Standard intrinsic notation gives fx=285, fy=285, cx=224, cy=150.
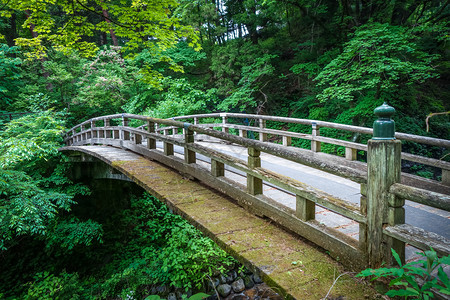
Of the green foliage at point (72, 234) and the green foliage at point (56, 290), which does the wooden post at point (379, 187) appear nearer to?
the green foliage at point (56, 290)

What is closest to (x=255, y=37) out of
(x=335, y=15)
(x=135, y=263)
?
(x=335, y=15)

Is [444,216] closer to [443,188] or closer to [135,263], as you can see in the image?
[443,188]

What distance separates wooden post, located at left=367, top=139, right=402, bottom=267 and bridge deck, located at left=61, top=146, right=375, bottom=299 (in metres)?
0.31

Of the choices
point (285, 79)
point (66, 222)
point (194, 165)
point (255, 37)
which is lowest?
point (66, 222)

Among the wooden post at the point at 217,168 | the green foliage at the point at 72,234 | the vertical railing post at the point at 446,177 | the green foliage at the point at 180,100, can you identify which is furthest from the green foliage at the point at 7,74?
the vertical railing post at the point at 446,177

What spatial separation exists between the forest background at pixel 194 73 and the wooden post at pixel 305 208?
5.14 meters

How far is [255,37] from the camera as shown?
16078 mm

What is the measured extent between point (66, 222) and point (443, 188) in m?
10.6

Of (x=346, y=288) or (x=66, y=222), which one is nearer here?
(x=346, y=288)

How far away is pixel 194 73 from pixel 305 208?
54.9 feet

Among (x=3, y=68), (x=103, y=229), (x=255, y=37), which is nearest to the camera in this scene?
(x=103, y=229)

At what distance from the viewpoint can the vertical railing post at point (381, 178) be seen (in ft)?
7.33

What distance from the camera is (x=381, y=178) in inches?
89.1

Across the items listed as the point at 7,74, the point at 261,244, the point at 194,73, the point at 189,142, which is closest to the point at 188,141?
the point at 189,142
